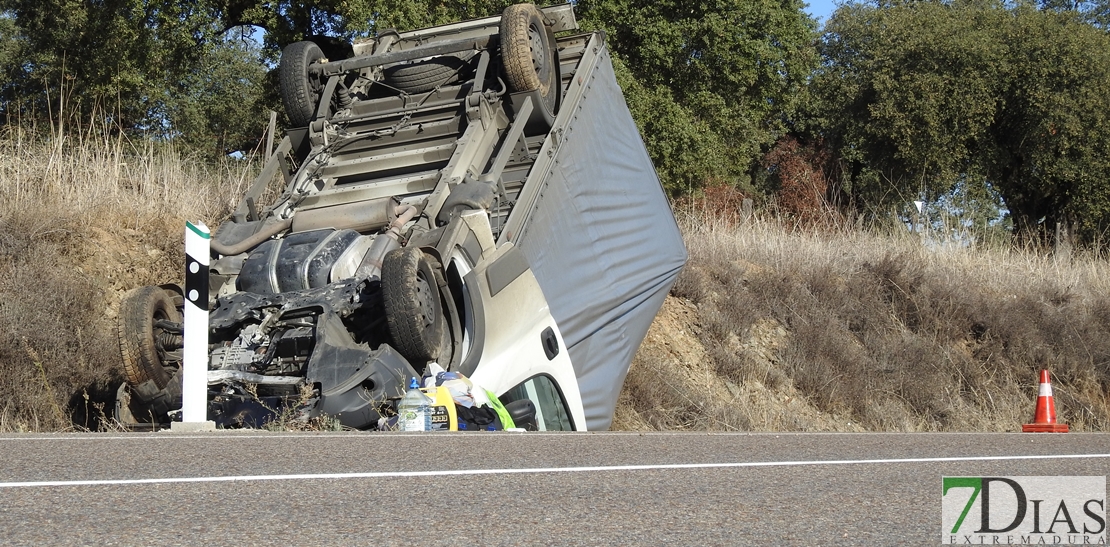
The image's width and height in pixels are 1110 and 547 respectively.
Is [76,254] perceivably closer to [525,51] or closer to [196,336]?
[525,51]

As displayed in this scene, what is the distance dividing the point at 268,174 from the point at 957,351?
9.16 m

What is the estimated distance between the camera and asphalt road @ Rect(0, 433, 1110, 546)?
3.30m

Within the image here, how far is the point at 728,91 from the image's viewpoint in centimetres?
2311

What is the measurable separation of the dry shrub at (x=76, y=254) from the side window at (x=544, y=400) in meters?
2.98

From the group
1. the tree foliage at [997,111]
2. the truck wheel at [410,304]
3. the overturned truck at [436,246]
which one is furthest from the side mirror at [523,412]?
the tree foliage at [997,111]

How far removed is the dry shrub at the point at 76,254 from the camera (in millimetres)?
8984

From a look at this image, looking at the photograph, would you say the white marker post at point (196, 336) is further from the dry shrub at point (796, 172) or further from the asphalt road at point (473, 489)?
the dry shrub at point (796, 172)

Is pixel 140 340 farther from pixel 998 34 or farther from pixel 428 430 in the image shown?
pixel 998 34

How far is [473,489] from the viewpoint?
13.3 feet

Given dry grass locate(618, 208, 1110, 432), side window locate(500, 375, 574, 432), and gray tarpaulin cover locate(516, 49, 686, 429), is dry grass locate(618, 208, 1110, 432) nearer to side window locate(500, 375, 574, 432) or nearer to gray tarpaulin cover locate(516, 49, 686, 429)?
gray tarpaulin cover locate(516, 49, 686, 429)

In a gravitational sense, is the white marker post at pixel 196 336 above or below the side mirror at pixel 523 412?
above

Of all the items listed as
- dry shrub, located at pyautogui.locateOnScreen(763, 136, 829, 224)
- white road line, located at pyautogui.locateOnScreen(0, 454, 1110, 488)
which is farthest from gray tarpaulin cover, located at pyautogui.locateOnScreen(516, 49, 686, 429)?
dry shrub, located at pyautogui.locateOnScreen(763, 136, 829, 224)

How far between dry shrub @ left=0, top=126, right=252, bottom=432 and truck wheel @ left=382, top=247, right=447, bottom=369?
2.48m

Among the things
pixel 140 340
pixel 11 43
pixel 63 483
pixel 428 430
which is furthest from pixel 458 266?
pixel 11 43
